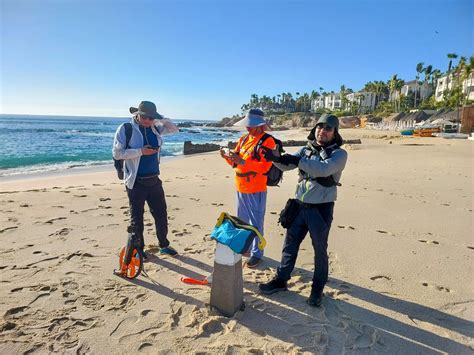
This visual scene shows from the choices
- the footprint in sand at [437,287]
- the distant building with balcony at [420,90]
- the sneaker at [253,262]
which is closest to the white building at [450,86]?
the distant building with balcony at [420,90]

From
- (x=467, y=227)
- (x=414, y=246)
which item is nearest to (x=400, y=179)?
(x=467, y=227)

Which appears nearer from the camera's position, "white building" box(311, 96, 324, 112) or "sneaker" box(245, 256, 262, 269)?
"sneaker" box(245, 256, 262, 269)

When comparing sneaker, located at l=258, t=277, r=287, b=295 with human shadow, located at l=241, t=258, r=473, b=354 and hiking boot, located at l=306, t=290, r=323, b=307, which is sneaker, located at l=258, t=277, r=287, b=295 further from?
hiking boot, located at l=306, t=290, r=323, b=307

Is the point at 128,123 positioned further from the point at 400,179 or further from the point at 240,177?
the point at 400,179

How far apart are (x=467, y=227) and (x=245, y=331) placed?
4.94 metres

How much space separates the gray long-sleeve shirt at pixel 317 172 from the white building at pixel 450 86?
6447 cm

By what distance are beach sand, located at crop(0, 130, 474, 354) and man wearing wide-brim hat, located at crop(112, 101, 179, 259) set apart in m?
0.73

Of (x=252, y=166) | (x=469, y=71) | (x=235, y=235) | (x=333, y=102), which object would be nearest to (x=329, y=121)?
(x=252, y=166)

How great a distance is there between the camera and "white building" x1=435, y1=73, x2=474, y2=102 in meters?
54.4

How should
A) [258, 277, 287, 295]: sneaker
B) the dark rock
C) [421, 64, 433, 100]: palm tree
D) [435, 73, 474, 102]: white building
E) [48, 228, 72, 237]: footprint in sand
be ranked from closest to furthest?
[258, 277, 287, 295]: sneaker → [48, 228, 72, 237]: footprint in sand → the dark rock → [435, 73, 474, 102]: white building → [421, 64, 433, 100]: palm tree

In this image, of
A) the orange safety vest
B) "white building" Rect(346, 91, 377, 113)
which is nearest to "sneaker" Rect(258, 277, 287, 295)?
the orange safety vest

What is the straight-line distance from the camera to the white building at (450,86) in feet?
179

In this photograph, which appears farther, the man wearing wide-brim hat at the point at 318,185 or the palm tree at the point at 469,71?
the palm tree at the point at 469,71

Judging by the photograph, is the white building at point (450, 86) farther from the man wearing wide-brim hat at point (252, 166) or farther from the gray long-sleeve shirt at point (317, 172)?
the gray long-sleeve shirt at point (317, 172)
